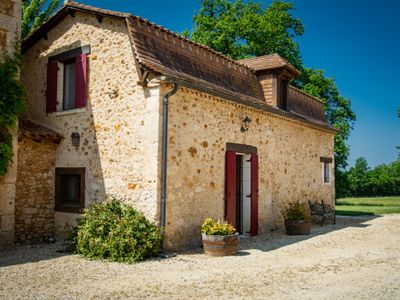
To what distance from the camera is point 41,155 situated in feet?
31.6

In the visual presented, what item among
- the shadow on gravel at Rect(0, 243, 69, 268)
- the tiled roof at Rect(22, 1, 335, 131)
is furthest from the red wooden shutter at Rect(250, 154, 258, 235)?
the shadow on gravel at Rect(0, 243, 69, 268)

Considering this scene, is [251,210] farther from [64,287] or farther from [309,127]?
[64,287]

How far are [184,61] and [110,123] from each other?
2.39 meters

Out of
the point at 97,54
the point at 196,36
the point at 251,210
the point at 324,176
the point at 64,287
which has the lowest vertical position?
the point at 64,287

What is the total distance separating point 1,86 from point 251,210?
22.4ft

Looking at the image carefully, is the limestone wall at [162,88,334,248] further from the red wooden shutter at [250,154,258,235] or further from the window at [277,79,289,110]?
the window at [277,79,289,110]

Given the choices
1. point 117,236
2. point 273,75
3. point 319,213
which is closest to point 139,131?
point 117,236

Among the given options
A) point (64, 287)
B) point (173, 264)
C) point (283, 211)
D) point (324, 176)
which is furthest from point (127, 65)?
point (324, 176)

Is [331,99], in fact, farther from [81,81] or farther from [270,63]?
[81,81]

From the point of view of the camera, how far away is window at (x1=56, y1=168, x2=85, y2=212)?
372 inches

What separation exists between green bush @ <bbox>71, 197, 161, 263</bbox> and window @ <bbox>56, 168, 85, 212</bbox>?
5.22 feet

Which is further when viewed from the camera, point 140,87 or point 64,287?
point 140,87

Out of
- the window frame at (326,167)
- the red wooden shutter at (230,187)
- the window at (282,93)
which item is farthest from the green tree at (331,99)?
the red wooden shutter at (230,187)

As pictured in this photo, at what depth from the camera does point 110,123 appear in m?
8.79
